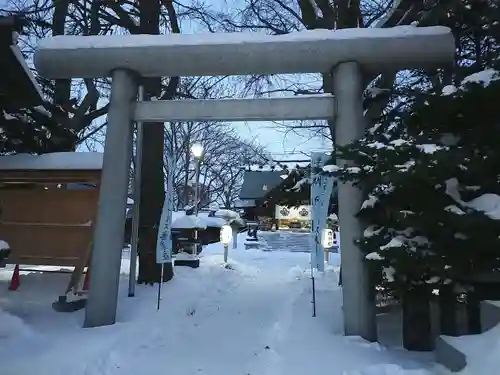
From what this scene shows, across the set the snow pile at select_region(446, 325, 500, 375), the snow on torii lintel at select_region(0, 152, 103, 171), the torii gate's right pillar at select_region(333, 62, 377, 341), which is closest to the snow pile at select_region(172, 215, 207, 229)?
the snow on torii lintel at select_region(0, 152, 103, 171)

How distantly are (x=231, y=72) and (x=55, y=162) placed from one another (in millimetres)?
3848

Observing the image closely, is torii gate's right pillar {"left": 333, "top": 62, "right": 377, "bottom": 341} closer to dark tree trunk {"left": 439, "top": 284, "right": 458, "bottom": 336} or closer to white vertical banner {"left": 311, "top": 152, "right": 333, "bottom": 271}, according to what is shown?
dark tree trunk {"left": 439, "top": 284, "right": 458, "bottom": 336}

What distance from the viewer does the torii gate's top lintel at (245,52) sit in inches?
265

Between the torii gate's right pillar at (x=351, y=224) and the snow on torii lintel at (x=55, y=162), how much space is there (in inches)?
173

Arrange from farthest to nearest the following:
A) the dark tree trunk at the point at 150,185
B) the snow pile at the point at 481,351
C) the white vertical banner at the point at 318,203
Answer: the dark tree trunk at the point at 150,185
the white vertical banner at the point at 318,203
the snow pile at the point at 481,351

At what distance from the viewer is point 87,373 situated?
4.96 metres

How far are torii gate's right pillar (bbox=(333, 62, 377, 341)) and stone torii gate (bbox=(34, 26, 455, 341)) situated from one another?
0.01 meters

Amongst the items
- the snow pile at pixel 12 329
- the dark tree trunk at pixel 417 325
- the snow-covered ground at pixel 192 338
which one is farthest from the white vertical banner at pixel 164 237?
the dark tree trunk at pixel 417 325

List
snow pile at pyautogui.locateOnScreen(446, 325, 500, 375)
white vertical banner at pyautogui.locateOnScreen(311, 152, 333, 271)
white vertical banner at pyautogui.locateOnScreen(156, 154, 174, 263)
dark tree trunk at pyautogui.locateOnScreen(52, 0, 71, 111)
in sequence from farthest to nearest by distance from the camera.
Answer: dark tree trunk at pyautogui.locateOnScreen(52, 0, 71, 111) < white vertical banner at pyautogui.locateOnScreen(156, 154, 174, 263) < white vertical banner at pyautogui.locateOnScreen(311, 152, 333, 271) < snow pile at pyautogui.locateOnScreen(446, 325, 500, 375)

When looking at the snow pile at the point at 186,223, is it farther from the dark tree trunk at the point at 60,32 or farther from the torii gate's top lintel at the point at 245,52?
the torii gate's top lintel at the point at 245,52

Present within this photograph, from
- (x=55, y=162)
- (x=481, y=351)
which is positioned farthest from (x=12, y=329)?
A: (x=481, y=351)

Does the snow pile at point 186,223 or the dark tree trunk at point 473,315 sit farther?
the snow pile at point 186,223

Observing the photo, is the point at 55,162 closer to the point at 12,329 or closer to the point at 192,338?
A: the point at 12,329

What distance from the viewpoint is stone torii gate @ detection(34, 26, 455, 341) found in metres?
6.70
